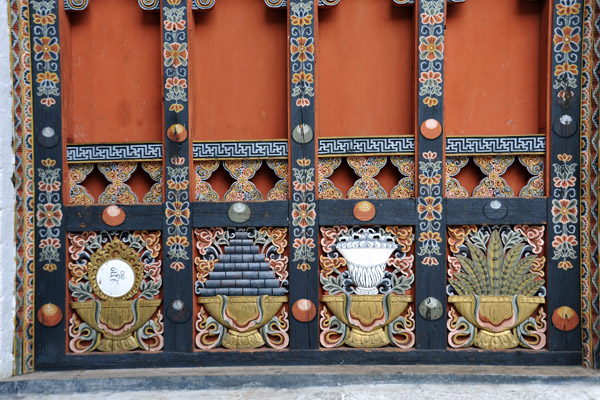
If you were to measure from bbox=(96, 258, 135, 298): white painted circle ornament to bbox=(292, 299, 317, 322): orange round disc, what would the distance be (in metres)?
1.24

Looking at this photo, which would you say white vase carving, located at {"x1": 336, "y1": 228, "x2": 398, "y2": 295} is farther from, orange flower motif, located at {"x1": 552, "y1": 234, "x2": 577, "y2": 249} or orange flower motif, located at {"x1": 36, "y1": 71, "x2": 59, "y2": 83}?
orange flower motif, located at {"x1": 36, "y1": 71, "x2": 59, "y2": 83}

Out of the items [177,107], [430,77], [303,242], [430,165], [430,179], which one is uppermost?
[430,77]

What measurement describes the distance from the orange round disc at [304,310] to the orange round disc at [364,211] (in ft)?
2.41

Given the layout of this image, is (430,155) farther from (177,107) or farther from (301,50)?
(177,107)

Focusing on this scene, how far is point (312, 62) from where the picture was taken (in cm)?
370

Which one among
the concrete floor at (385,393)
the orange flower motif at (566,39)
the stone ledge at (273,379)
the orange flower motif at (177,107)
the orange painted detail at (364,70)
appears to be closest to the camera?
the concrete floor at (385,393)

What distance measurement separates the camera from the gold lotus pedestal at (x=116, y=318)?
3770 millimetres

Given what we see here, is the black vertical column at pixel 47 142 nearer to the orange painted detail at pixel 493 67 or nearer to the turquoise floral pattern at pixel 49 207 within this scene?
the turquoise floral pattern at pixel 49 207

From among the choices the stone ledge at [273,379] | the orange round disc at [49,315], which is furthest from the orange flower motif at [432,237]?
the orange round disc at [49,315]

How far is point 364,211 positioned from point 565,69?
1774 mm

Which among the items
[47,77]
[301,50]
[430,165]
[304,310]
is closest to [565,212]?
[430,165]

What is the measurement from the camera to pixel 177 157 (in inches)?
146

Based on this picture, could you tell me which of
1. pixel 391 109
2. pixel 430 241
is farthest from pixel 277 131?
pixel 430 241

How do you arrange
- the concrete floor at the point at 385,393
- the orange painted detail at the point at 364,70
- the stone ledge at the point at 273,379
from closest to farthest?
the concrete floor at the point at 385,393 → the stone ledge at the point at 273,379 → the orange painted detail at the point at 364,70
